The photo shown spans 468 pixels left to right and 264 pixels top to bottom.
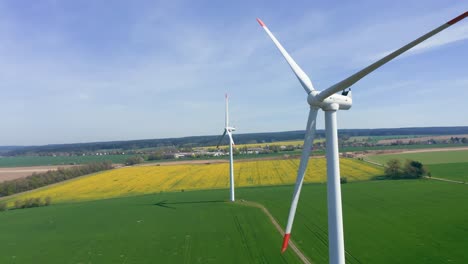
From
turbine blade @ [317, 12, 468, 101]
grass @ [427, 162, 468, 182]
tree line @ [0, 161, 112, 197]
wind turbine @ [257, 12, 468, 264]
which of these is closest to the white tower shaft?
wind turbine @ [257, 12, 468, 264]

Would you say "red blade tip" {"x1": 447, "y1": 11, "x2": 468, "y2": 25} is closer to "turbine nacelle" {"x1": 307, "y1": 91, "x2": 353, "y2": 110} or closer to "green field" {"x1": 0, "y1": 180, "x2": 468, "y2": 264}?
"turbine nacelle" {"x1": 307, "y1": 91, "x2": 353, "y2": 110}

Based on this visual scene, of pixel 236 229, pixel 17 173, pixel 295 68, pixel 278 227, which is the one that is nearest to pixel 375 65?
pixel 295 68

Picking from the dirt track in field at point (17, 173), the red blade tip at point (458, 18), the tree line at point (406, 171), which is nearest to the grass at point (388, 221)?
the tree line at point (406, 171)

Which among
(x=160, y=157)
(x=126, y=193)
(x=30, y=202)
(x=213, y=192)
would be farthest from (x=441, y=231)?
(x=160, y=157)

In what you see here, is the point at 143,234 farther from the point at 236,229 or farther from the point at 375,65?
the point at 375,65

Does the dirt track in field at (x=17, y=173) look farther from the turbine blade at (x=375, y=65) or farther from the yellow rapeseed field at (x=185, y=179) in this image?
the turbine blade at (x=375, y=65)

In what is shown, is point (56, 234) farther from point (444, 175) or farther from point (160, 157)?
point (160, 157)

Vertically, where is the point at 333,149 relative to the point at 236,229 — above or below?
above
